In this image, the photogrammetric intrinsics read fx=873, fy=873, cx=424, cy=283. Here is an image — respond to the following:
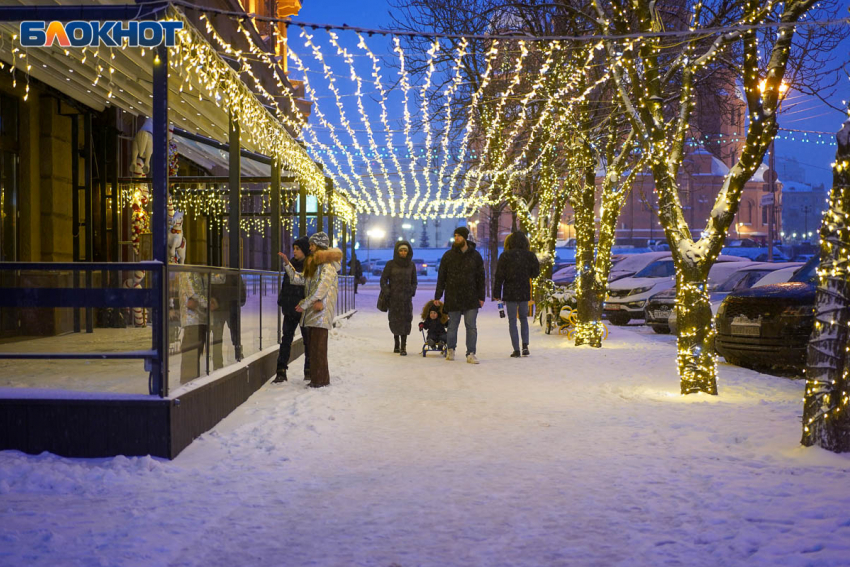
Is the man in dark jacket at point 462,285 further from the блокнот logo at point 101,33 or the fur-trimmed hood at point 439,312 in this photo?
the блокнот logo at point 101,33

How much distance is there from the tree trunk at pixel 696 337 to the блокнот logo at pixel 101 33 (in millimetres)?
5966

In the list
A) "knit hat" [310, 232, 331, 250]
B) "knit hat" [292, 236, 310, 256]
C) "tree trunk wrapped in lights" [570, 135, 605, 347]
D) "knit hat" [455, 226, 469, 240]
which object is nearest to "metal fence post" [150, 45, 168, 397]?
"knit hat" [310, 232, 331, 250]

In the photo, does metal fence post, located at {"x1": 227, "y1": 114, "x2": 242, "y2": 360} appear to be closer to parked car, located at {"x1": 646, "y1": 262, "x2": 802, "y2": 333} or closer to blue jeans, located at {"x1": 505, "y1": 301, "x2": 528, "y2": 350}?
blue jeans, located at {"x1": 505, "y1": 301, "x2": 528, "y2": 350}

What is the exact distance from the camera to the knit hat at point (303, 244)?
11.0 meters

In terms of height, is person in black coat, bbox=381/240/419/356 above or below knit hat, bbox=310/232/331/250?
below

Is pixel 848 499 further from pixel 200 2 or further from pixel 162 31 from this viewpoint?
pixel 200 2

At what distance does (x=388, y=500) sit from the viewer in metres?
5.29

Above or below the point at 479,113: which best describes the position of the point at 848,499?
below

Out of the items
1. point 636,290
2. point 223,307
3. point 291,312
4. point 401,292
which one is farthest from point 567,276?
point 223,307

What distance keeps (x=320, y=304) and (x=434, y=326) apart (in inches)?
185

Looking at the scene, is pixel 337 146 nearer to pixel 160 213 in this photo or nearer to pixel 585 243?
pixel 585 243

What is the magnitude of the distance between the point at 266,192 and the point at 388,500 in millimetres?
17126

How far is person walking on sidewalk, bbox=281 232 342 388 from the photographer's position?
9898 millimetres

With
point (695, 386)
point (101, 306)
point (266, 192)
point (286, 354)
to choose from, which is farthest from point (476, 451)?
point (266, 192)
